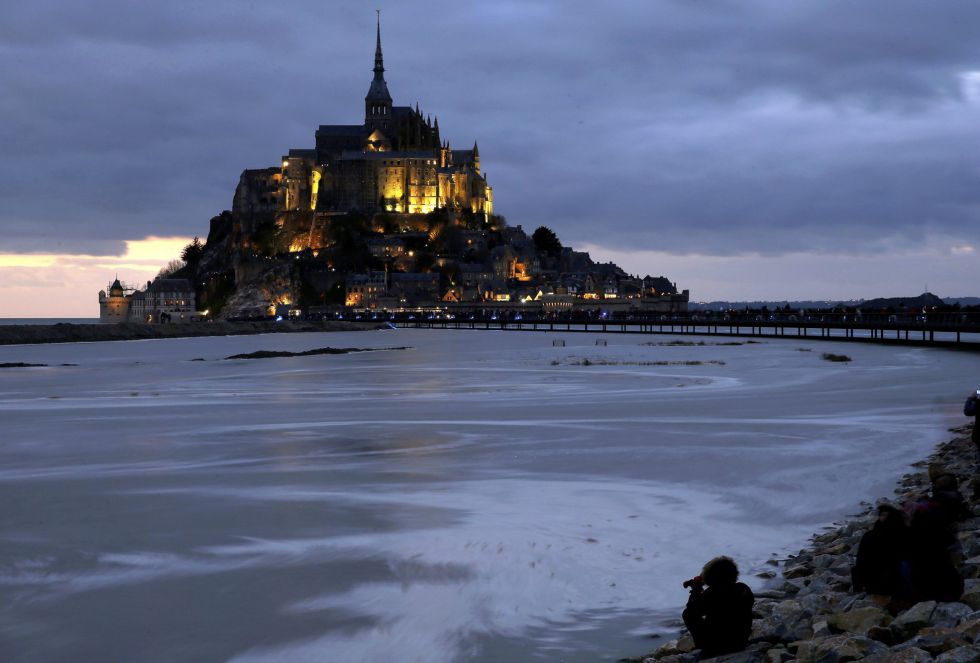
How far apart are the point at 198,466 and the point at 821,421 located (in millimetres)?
15631

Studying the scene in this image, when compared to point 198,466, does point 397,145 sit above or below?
above

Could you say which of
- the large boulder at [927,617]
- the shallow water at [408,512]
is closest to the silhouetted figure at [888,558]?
the large boulder at [927,617]

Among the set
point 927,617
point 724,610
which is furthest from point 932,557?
point 724,610

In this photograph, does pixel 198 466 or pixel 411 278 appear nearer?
pixel 198 466

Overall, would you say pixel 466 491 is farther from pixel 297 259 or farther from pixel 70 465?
pixel 297 259

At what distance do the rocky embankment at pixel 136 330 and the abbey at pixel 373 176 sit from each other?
3659cm

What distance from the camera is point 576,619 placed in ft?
29.9

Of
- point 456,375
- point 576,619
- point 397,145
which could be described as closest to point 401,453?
point 576,619

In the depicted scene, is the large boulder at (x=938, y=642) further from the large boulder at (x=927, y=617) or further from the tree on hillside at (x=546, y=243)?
the tree on hillside at (x=546, y=243)

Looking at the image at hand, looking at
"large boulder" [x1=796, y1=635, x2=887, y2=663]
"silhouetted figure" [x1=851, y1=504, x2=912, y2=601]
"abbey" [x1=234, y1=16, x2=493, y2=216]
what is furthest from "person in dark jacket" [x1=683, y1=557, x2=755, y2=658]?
"abbey" [x1=234, y1=16, x2=493, y2=216]

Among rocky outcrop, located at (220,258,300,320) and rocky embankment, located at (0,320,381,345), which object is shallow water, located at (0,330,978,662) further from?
rocky outcrop, located at (220,258,300,320)

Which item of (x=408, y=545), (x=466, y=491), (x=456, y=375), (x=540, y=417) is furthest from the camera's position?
(x=456, y=375)

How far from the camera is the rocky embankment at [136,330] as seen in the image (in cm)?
9162

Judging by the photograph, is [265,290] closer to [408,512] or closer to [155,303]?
[155,303]
